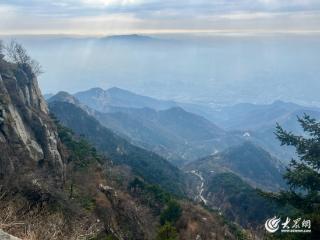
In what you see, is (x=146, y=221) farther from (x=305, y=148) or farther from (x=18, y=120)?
(x=305, y=148)

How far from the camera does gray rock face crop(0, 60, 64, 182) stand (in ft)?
127

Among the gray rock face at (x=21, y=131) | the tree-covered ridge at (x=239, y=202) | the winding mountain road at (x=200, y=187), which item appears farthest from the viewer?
the winding mountain road at (x=200, y=187)

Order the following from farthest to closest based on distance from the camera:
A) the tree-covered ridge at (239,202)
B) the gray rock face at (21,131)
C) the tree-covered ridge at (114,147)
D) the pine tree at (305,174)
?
the tree-covered ridge at (114,147), the tree-covered ridge at (239,202), the gray rock face at (21,131), the pine tree at (305,174)

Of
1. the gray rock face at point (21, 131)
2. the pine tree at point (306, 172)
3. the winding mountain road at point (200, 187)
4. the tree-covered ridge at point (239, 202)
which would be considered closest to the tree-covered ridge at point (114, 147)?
the winding mountain road at point (200, 187)

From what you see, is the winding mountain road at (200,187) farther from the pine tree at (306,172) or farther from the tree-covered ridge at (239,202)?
the pine tree at (306,172)

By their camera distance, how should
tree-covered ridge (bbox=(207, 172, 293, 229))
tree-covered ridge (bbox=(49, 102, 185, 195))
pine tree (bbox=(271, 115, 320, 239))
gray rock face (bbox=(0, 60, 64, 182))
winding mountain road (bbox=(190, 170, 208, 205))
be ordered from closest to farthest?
pine tree (bbox=(271, 115, 320, 239)), gray rock face (bbox=(0, 60, 64, 182)), tree-covered ridge (bbox=(207, 172, 293, 229)), winding mountain road (bbox=(190, 170, 208, 205)), tree-covered ridge (bbox=(49, 102, 185, 195))

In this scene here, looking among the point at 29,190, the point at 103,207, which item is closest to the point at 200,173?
the point at 103,207

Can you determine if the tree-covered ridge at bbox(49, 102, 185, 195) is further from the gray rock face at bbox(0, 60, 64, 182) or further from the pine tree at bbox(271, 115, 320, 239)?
the pine tree at bbox(271, 115, 320, 239)

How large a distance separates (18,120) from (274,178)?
148031 millimetres

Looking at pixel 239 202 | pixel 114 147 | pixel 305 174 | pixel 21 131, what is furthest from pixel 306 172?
pixel 114 147

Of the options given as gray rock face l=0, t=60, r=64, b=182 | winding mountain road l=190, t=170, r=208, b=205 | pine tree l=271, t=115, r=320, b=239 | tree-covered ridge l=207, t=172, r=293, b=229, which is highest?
pine tree l=271, t=115, r=320, b=239

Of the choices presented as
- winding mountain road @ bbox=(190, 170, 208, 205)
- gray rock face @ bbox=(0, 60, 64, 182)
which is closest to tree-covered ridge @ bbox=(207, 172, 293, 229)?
winding mountain road @ bbox=(190, 170, 208, 205)

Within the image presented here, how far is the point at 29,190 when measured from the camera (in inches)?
1153

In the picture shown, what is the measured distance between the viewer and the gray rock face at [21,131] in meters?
38.7
